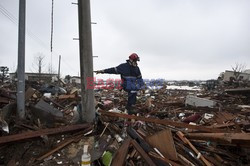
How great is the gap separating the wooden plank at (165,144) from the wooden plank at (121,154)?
18.3 inches

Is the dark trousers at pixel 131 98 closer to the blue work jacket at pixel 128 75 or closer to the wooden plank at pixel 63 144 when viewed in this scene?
the blue work jacket at pixel 128 75

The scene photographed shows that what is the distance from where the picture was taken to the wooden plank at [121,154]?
2.80 metres

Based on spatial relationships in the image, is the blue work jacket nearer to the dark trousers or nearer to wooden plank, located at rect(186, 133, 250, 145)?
the dark trousers

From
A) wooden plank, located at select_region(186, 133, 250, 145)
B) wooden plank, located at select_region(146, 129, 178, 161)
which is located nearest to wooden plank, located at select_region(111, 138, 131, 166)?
wooden plank, located at select_region(146, 129, 178, 161)

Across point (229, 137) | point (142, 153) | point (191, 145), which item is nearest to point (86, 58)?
point (142, 153)

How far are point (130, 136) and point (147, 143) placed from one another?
39 cm

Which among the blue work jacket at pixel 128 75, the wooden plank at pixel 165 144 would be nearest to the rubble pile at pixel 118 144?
the wooden plank at pixel 165 144

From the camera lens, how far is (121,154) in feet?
9.61

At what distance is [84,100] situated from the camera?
12.8 feet

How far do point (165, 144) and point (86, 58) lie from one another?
238cm

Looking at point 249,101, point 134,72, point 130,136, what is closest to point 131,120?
point 130,136

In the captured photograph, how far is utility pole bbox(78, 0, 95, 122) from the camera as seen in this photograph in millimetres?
3787

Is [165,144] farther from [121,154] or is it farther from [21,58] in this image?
[21,58]

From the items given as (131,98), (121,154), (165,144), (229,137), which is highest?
(131,98)
